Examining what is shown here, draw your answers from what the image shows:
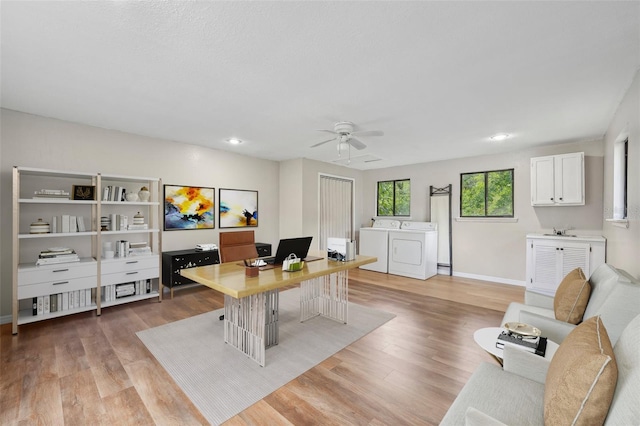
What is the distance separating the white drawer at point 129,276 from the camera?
3.63 m

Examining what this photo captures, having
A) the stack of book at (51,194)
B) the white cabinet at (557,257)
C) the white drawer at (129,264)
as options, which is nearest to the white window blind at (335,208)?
the white drawer at (129,264)

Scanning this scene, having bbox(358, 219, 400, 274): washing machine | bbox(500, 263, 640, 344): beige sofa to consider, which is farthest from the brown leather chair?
bbox(358, 219, 400, 274): washing machine

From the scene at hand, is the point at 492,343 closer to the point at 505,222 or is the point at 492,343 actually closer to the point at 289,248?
the point at 289,248

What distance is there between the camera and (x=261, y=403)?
76.7 inches

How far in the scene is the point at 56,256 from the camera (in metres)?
3.31

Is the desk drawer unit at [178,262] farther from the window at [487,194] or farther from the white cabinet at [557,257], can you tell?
the white cabinet at [557,257]

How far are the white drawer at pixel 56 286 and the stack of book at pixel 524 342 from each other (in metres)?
4.41

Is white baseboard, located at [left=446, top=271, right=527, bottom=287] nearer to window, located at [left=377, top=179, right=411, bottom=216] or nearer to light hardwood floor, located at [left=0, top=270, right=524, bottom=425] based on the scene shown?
window, located at [left=377, top=179, right=411, bottom=216]

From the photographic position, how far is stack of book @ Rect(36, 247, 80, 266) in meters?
3.23

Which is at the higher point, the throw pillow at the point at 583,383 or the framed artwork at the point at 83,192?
the framed artwork at the point at 83,192

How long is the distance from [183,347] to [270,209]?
367 centimetres

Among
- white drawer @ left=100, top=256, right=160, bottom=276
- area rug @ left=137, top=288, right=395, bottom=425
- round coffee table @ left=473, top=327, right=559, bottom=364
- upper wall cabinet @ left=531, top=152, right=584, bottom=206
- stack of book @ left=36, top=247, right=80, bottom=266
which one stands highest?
upper wall cabinet @ left=531, top=152, right=584, bottom=206

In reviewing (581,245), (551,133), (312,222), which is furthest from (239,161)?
(581,245)

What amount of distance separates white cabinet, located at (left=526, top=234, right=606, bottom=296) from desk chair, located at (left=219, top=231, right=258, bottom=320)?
447cm
